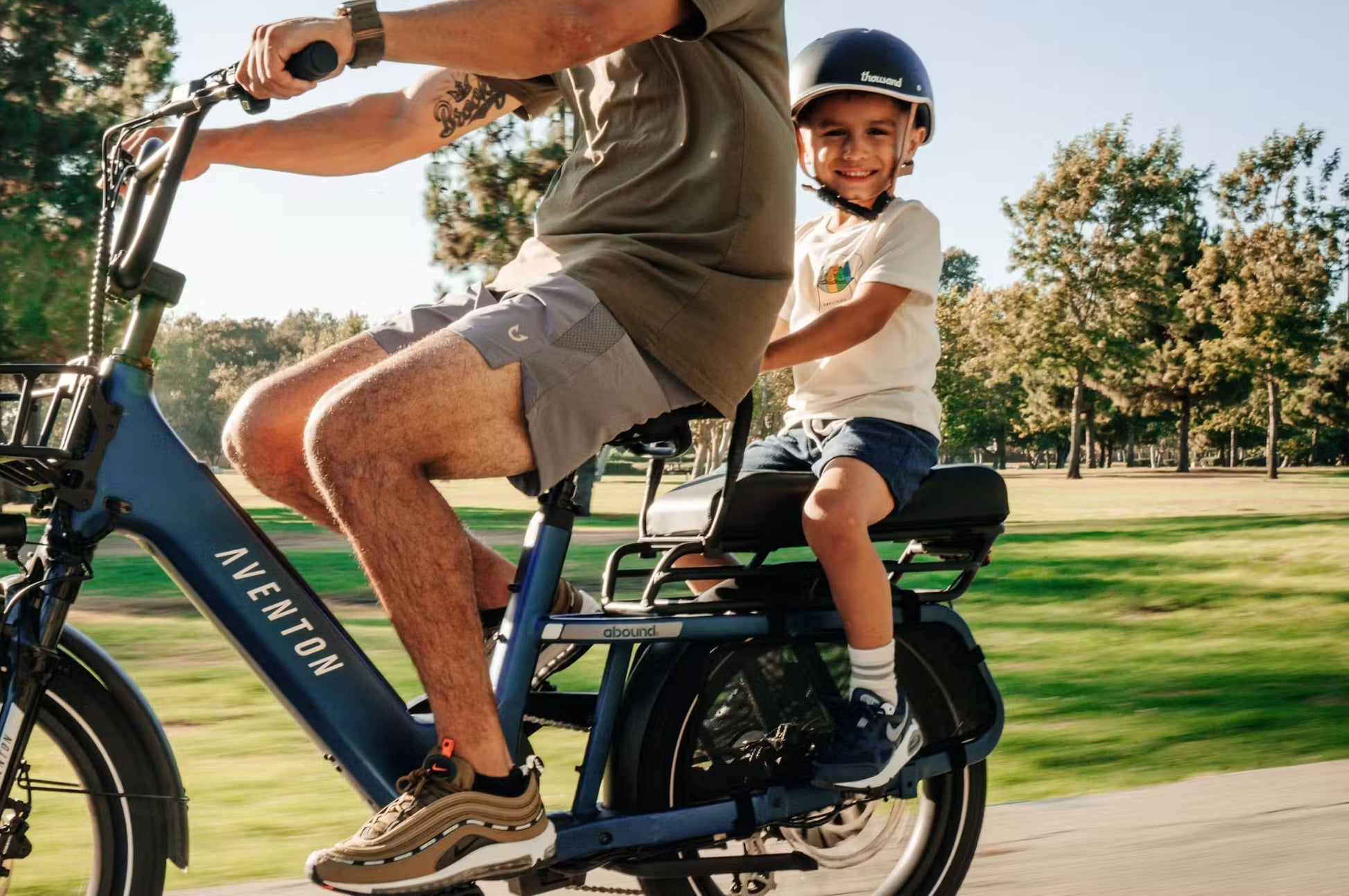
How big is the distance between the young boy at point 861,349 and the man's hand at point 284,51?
1199 mm

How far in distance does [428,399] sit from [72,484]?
56cm

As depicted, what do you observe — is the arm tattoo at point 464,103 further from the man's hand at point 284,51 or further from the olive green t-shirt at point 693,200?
the man's hand at point 284,51

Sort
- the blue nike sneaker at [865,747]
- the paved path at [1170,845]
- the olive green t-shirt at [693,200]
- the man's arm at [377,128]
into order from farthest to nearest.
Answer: the paved path at [1170,845], the blue nike sneaker at [865,747], the man's arm at [377,128], the olive green t-shirt at [693,200]

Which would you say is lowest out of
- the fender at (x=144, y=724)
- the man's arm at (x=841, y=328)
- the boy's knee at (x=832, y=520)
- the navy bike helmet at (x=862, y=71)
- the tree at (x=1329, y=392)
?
the fender at (x=144, y=724)

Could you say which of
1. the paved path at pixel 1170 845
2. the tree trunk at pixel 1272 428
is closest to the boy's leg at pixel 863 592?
the paved path at pixel 1170 845

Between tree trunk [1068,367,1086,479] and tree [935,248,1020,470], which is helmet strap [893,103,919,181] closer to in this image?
tree trunk [1068,367,1086,479]

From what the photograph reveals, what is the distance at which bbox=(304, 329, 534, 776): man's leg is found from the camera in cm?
224

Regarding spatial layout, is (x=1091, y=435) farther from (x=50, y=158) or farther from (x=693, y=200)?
(x=693, y=200)

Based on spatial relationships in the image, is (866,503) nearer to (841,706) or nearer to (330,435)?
(841,706)

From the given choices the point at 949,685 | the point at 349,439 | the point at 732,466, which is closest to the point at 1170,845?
the point at 949,685

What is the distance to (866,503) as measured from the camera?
2.80 meters

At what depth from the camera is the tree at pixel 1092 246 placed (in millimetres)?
47531

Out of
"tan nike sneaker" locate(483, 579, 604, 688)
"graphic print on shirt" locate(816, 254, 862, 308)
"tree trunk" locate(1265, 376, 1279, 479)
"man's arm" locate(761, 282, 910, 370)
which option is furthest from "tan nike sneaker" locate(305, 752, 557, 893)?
"tree trunk" locate(1265, 376, 1279, 479)

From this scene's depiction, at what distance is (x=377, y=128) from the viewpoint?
279 centimetres
